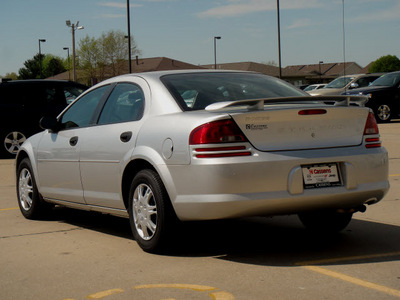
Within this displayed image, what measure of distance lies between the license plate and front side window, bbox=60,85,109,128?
2.45 m

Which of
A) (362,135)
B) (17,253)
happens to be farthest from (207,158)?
(17,253)

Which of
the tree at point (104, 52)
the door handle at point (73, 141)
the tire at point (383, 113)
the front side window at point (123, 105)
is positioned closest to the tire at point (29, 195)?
the door handle at point (73, 141)

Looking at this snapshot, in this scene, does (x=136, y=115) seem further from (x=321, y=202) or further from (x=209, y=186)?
(x=321, y=202)

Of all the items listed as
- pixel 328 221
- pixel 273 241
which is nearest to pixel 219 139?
pixel 273 241

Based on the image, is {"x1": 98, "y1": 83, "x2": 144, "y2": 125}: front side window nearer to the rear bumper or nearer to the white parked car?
the white parked car

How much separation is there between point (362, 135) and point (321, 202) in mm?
714

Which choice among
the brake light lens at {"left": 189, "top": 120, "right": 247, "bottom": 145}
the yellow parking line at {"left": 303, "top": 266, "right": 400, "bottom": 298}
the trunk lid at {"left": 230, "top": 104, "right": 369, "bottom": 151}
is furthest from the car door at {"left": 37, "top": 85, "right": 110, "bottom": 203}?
the yellow parking line at {"left": 303, "top": 266, "right": 400, "bottom": 298}

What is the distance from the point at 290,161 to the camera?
5.23m

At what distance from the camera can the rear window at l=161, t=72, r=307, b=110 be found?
587 centimetres

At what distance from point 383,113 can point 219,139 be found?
19882mm

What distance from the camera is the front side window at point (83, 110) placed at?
22.9 ft

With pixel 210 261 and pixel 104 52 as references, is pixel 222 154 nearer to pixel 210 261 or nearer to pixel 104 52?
pixel 210 261

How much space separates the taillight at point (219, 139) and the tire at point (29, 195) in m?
3.05

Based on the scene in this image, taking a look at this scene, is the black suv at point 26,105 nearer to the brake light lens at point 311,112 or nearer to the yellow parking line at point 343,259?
the brake light lens at point 311,112
